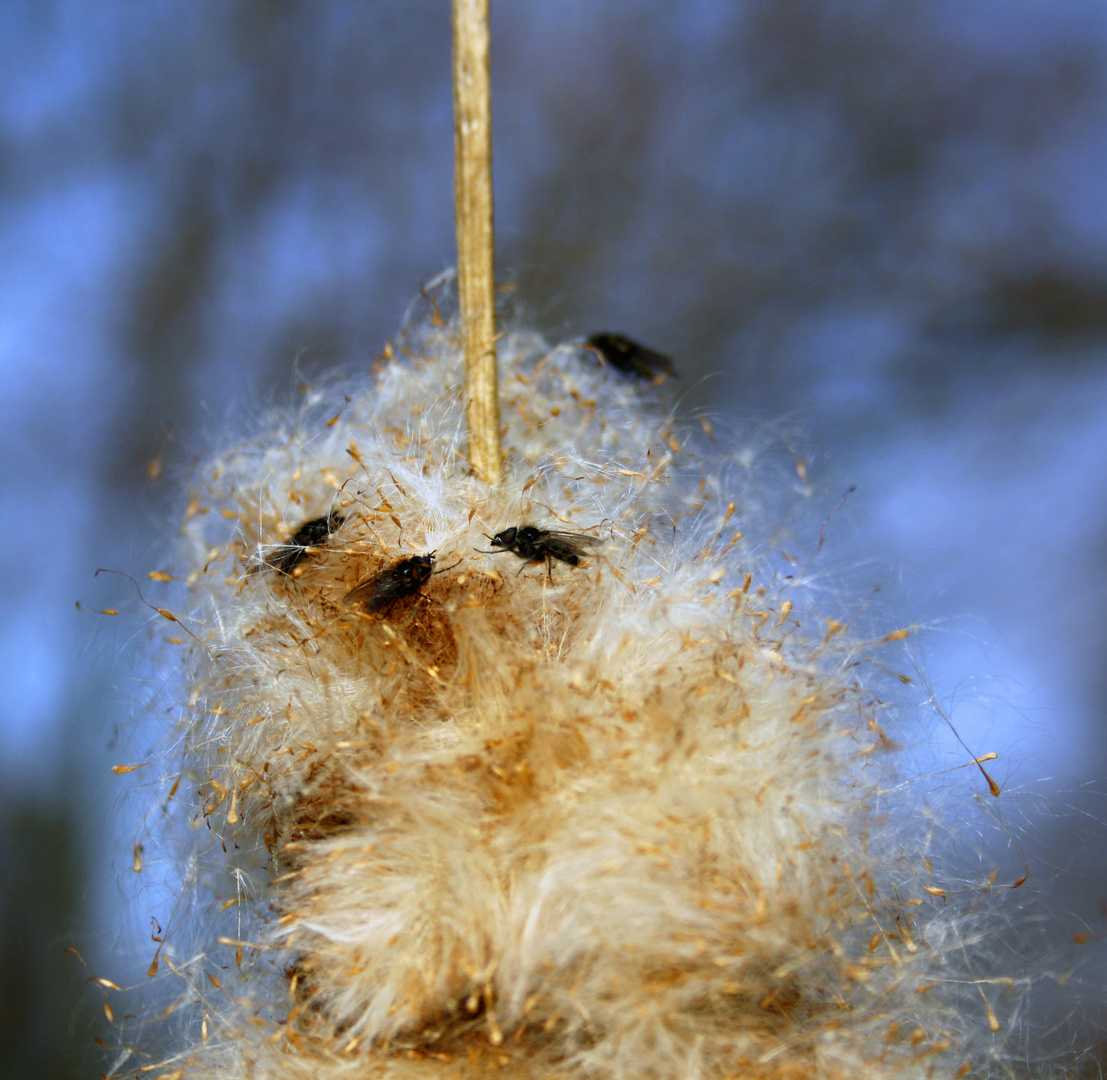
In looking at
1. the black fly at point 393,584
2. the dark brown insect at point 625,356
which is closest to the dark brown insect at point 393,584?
the black fly at point 393,584

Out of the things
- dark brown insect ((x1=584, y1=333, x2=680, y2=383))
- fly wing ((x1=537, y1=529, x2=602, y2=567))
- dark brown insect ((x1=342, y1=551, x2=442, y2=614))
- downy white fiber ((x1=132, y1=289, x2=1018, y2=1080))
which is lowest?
downy white fiber ((x1=132, y1=289, x2=1018, y2=1080))

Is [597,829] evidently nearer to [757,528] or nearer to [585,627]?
[585,627]

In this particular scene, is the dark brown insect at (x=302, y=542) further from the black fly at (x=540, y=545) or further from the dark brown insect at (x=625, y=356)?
the dark brown insect at (x=625, y=356)

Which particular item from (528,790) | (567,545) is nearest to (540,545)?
(567,545)

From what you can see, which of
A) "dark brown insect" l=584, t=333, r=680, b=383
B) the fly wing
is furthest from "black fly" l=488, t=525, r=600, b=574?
"dark brown insect" l=584, t=333, r=680, b=383

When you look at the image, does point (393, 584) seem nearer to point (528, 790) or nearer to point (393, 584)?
point (393, 584)

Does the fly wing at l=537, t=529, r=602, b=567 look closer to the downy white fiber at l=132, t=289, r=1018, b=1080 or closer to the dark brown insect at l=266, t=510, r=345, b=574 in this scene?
the downy white fiber at l=132, t=289, r=1018, b=1080

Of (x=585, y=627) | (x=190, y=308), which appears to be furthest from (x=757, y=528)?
(x=190, y=308)
